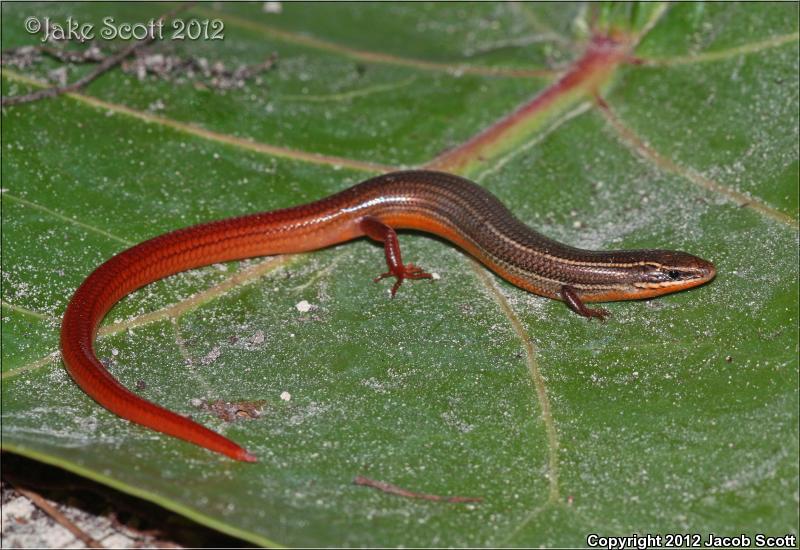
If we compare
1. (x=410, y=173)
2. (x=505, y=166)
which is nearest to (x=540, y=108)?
(x=505, y=166)

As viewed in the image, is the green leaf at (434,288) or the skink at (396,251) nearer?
the green leaf at (434,288)

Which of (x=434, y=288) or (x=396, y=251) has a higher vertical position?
(x=396, y=251)

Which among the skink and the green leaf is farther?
the skink

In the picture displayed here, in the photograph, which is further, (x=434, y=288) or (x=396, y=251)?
(x=396, y=251)

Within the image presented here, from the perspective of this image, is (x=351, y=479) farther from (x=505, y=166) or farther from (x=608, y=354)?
(x=505, y=166)
